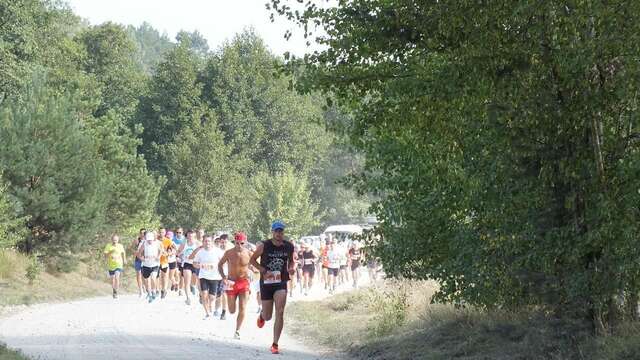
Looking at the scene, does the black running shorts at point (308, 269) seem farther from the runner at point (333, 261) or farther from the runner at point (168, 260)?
the runner at point (168, 260)

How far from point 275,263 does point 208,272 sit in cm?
808

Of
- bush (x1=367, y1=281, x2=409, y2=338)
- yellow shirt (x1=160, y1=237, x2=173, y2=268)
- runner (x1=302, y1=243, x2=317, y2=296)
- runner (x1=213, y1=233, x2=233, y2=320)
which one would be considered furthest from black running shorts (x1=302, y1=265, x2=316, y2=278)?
bush (x1=367, y1=281, x2=409, y2=338)

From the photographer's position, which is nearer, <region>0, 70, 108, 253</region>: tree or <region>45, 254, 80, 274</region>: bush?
<region>0, 70, 108, 253</region>: tree

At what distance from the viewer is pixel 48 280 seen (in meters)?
34.3

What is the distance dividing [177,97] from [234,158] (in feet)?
20.7

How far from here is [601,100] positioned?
36.1 ft

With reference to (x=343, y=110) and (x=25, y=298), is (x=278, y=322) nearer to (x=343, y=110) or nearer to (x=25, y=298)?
(x=343, y=110)

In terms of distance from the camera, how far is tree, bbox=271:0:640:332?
10609 mm

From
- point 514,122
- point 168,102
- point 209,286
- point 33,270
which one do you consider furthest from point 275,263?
point 168,102

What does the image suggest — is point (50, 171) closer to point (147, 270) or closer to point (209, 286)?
point (147, 270)

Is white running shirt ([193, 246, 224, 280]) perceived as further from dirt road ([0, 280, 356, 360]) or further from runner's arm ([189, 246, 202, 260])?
dirt road ([0, 280, 356, 360])

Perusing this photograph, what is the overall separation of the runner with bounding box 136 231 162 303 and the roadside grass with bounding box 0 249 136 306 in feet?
11.2

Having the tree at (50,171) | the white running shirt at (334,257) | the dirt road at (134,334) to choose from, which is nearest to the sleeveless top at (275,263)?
the dirt road at (134,334)

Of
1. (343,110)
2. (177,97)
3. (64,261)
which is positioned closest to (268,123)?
(177,97)
